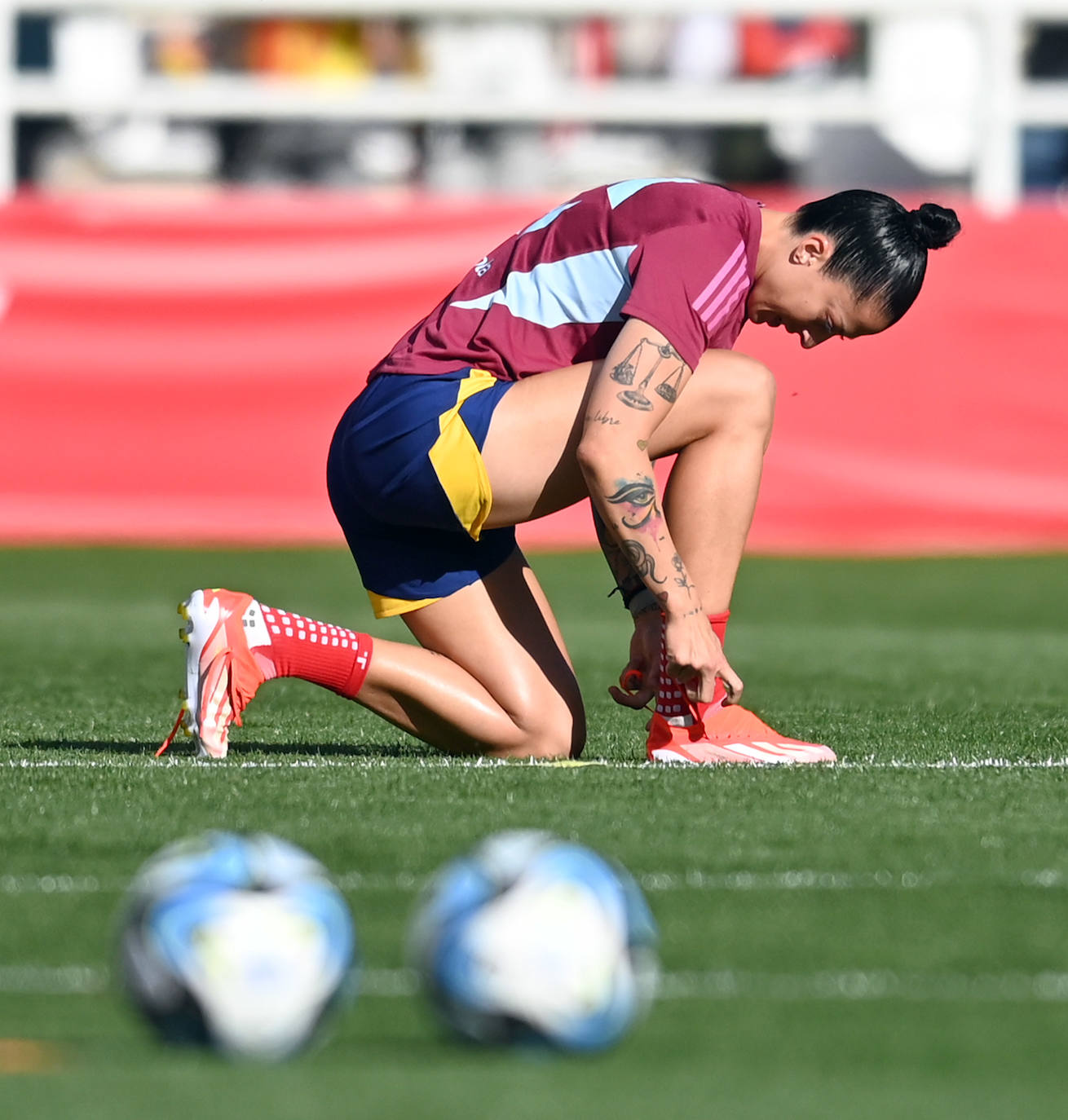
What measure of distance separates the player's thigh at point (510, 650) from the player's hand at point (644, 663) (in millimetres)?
159

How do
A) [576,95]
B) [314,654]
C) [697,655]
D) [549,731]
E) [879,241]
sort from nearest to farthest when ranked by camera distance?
[697,655] < [879,241] < [314,654] < [549,731] < [576,95]

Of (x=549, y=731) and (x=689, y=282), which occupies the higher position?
(x=689, y=282)

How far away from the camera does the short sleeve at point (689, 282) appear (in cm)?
456

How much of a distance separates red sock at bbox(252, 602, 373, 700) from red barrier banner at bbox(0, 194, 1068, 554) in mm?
6209

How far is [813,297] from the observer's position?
15.7 feet

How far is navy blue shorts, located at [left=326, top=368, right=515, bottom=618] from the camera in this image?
15.7 feet

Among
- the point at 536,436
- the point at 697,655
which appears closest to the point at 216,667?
the point at 536,436

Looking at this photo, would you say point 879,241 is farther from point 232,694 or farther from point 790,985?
point 790,985

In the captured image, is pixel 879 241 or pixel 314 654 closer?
pixel 879 241

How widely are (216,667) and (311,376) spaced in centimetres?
652

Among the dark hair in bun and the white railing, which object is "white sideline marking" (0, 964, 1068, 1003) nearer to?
the dark hair in bun

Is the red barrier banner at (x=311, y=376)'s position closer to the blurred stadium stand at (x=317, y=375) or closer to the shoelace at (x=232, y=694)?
the blurred stadium stand at (x=317, y=375)

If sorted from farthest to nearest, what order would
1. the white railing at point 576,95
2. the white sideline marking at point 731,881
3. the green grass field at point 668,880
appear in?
the white railing at point 576,95, the white sideline marking at point 731,881, the green grass field at point 668,880

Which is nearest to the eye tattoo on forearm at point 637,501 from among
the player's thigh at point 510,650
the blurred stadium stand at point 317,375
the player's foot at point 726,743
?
the player's foot at point 726,743
